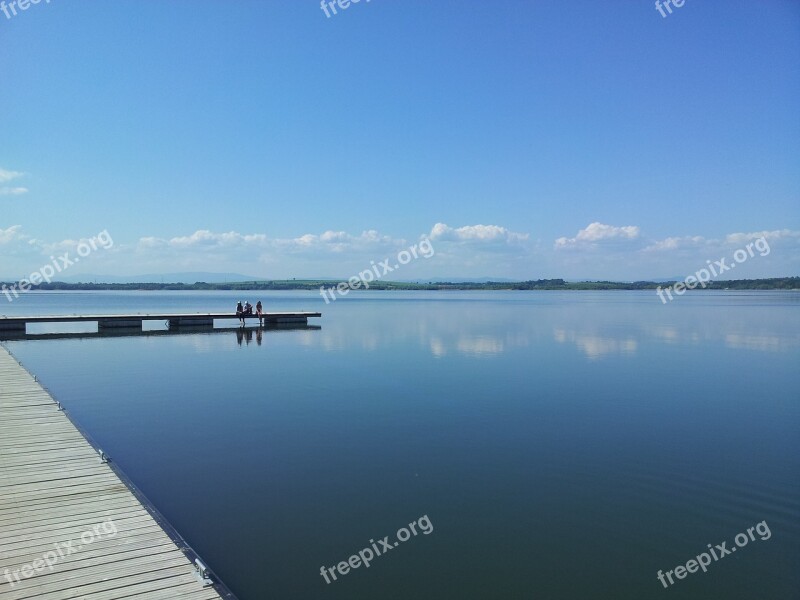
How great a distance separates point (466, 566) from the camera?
7227 mm

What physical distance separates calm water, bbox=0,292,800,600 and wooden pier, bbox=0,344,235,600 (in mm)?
949

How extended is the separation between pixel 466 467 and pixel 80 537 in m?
6.49

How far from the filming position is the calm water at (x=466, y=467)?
7.20 m

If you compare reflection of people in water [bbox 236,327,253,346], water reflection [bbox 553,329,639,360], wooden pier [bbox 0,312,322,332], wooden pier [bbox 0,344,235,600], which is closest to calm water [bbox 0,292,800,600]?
wooden pier [bbox 0,344,235,600]

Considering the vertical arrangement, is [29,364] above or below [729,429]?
above

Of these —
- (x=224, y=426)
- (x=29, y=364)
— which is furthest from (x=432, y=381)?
(x=29, y=364)

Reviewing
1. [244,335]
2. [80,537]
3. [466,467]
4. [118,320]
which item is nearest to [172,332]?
[118,320]

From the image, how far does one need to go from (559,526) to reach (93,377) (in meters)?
17.9

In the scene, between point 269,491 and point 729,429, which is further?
point 729,429

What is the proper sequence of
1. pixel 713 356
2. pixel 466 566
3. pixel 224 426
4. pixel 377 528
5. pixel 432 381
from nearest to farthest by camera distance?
pixel 466 566 < pixel 377 528 < pixel 224 426 < pixel 432 381 < pixel 713 356

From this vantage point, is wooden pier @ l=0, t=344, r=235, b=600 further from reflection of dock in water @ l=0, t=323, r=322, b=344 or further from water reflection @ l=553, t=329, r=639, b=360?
reflection of dock in water @ l=0, t=323, r=322, b=344

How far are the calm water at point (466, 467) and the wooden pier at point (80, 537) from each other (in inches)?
37.4

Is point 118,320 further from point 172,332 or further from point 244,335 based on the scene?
point 244,335

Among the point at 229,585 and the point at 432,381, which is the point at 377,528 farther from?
the point at 432,381
